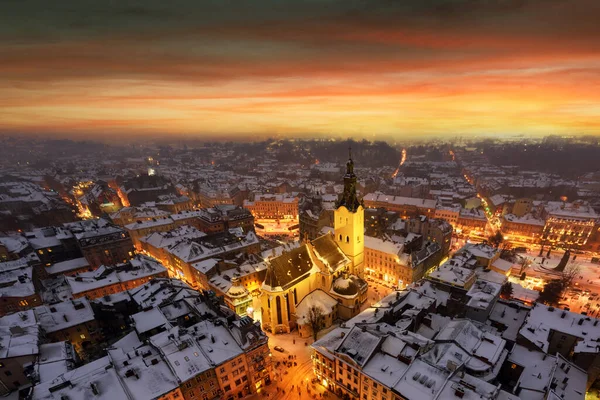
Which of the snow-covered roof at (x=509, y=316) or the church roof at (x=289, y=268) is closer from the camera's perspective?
the snow-covered roof at (x=509, y=316)

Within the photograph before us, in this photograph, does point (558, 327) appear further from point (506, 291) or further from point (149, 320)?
point (149, 320)

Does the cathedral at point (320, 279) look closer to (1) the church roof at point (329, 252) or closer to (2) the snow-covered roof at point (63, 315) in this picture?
(1) the church roof at point (329, 252)

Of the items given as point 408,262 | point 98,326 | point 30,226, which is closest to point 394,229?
point 408,262

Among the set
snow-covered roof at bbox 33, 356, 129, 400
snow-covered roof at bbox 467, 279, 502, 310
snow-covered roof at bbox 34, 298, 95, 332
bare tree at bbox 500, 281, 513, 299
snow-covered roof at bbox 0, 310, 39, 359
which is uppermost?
snow-covered roof at bbox 0, 310, 39, 359

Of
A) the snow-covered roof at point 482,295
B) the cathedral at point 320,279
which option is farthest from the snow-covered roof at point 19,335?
the snow-covered roof at point 482,295

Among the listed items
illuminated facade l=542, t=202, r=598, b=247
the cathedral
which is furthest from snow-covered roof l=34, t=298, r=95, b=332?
illuminated facade l=542, t=202, r=598, b=247

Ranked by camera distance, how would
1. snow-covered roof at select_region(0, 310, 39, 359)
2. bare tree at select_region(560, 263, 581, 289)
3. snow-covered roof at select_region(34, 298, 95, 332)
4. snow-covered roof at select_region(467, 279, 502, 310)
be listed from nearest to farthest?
snow-covered roof at select_region(0, 310, 39, 359) < snow-covered roof at select_region(34, 298, 95, 332) < snow-covered roof at select_region(467, 279, 502, 310) < bare tree at select_region(560, 263, 581, 289)

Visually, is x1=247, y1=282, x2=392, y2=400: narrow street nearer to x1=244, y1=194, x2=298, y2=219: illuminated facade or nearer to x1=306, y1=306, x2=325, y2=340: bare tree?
x1=306, y1=306, x2=325, y2=340: bare tree

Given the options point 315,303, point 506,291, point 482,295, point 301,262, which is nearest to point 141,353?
point 301,262

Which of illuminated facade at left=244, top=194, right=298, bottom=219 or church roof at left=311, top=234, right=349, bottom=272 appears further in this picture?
illuminated facade at left=244, top=194, right=298, bottom=219
